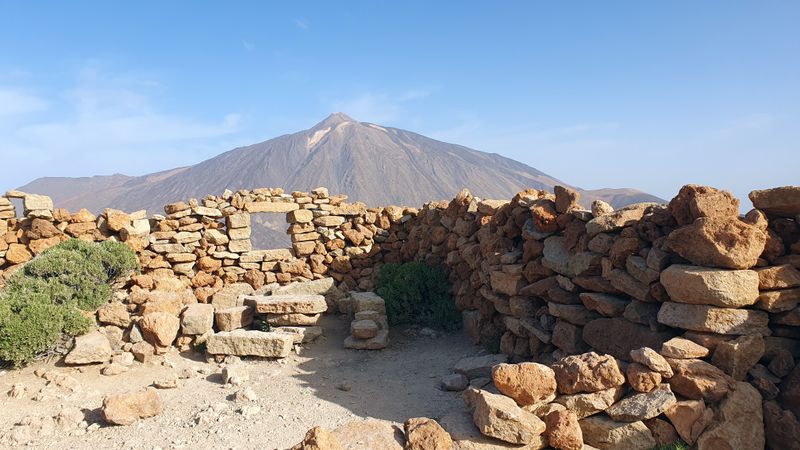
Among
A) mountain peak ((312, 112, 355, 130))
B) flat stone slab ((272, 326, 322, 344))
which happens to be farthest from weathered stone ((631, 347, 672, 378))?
mountain peak ((312, 112, 355, 130))

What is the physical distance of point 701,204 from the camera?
207 inches

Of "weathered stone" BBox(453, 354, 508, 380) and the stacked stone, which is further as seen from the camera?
the stacked stone

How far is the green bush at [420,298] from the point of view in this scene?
945 cm

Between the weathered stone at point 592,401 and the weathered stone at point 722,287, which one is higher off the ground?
the weathered stone at point 722,287

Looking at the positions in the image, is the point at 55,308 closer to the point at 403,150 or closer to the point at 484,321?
the point at 484,321

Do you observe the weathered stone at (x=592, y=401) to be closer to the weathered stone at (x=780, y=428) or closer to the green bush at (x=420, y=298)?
the weathered stone at (x=780, y=428)

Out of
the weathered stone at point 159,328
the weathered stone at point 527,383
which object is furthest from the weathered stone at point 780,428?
the weathered stone at point 159,328

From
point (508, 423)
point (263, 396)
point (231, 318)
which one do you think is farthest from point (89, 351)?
point (508, 423)

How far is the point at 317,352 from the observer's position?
8352 millimetres

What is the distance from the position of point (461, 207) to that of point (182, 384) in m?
5.61

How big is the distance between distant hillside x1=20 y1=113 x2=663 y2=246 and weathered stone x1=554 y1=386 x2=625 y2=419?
33.4 metres

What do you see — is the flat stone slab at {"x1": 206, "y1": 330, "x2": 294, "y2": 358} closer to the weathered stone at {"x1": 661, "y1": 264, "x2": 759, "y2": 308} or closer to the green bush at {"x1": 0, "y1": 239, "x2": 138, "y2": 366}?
the green bush at {"x1": 0, "y1": 239, "x2": 138, "y2": 366}

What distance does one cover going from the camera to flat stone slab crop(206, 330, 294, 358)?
7.87m

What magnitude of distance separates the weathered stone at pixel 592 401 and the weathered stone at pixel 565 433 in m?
0.19
